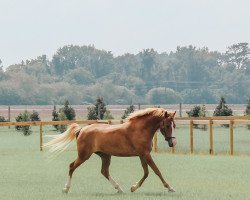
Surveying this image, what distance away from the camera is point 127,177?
18.2 metres

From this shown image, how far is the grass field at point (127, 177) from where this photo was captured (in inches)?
567

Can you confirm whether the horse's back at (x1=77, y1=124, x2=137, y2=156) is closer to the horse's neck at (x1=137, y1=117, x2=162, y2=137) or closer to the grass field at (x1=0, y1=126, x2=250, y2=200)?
the horse's neck at (x1=137, y1=117, x2=162, y2=137)

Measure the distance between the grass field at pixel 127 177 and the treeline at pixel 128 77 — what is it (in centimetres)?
11128

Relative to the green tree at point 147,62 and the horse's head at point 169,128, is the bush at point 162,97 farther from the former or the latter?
the horse's head at point 169,128

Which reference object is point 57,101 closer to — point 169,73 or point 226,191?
point 169,73

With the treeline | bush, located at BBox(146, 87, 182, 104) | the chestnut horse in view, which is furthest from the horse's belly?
bush, located at BBox(146, 87, 182, 104)

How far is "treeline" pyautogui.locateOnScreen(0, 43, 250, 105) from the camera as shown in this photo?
142 meters

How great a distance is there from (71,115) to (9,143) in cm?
1778

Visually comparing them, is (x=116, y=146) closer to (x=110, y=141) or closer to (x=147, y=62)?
(x=110, y=141)

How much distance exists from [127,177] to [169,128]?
384cm

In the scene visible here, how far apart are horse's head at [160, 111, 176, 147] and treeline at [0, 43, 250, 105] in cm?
12058

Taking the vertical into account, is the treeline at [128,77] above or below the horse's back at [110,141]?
above

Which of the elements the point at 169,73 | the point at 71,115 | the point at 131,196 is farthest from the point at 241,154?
the point at 169,73

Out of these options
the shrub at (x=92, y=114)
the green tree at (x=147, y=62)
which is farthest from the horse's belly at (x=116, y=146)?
the green tree at (x=147, y=62)
